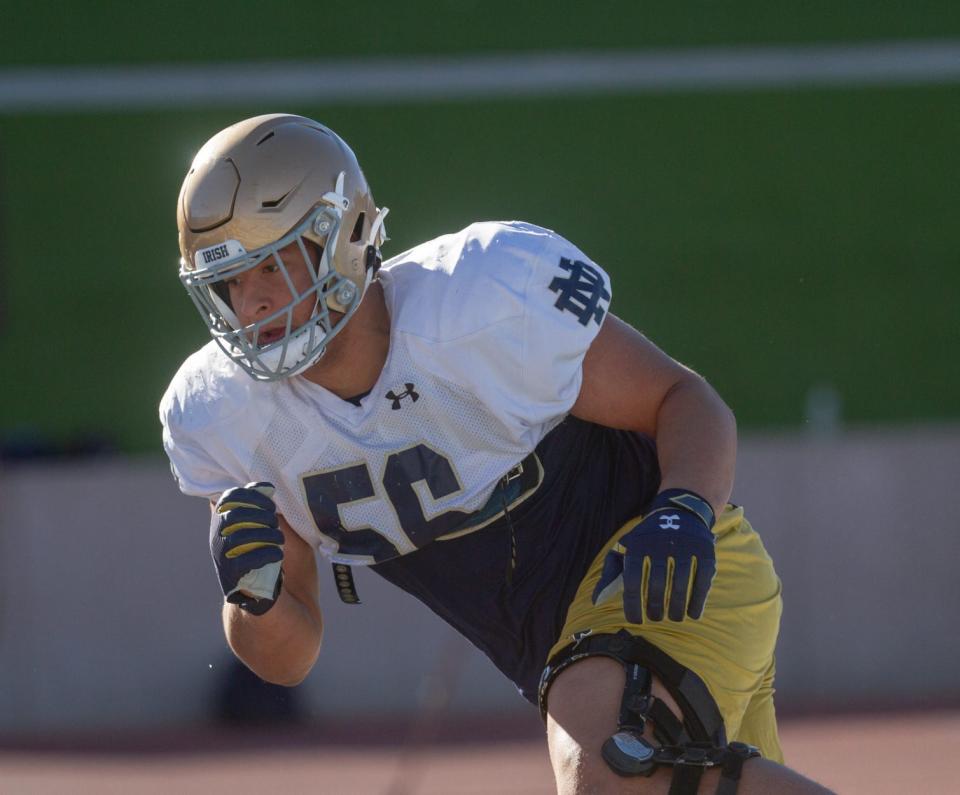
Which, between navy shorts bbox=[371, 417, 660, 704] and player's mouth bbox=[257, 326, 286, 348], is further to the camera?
navy shorts bbox=[371, 417, 660, 704]

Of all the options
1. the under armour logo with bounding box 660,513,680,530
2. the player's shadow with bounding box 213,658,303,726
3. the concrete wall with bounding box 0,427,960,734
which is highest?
the under armour logo with bounding box 660,513,680,530

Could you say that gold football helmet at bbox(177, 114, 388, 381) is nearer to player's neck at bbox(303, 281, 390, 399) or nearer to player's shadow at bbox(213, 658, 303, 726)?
player's neck at bbox(303, 281, 390, 399)

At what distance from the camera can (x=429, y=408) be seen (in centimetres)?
336

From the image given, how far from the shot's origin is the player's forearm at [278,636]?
11.5 ft

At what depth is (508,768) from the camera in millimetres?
7938

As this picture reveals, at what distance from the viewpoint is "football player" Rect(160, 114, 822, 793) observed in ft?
10.6

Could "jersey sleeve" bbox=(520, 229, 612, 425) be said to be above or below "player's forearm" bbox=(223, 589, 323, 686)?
above

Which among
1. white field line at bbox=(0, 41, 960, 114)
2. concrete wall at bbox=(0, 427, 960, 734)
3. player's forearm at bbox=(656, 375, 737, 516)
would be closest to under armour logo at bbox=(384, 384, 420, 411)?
player's forearm at bbox=(656, 375, 737, 516)

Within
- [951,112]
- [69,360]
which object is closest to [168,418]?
[69,360]

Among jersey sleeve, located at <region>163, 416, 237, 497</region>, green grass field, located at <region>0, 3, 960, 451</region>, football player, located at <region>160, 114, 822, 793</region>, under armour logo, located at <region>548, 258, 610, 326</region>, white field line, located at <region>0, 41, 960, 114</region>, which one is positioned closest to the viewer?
football player, located at <region>160, 114, 822, 793</region>

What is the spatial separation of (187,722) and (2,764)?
4.04ft

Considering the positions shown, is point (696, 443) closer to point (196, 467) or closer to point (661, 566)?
point (661, 566)

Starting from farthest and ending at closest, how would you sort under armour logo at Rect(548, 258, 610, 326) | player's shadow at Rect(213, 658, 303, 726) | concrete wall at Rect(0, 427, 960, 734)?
concrete wall at Rect(0, 427, 960, 734) < player's shadow at Rect(213, 658, 303, 726) < under armour logo at Rect(548, 258, 610, 326)

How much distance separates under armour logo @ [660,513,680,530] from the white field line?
10.2 meters
